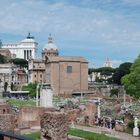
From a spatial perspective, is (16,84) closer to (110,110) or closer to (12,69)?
(12,69)

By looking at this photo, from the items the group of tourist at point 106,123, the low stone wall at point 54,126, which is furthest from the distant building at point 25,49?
the low stone wall at point 54,126

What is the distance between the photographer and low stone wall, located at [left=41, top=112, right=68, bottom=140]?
1051 centimetres

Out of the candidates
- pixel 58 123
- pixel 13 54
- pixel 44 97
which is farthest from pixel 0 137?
pixel 13 54

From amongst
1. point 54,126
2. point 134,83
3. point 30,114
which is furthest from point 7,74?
point 54,126

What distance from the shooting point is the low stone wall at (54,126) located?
34.5 feet

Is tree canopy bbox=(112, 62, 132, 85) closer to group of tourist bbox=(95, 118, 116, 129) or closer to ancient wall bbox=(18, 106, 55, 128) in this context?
group of tourist bbox=(95, 118, 116, 129)

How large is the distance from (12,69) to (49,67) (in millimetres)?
27518

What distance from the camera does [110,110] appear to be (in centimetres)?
3944

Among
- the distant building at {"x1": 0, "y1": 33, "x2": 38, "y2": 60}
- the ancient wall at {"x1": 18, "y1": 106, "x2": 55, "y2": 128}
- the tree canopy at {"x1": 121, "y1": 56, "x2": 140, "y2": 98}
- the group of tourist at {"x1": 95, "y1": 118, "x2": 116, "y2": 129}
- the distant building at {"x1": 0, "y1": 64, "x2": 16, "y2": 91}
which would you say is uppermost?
the distant building at {"x1": 0, "y1": 33, "x2": 38, "y2": 60}

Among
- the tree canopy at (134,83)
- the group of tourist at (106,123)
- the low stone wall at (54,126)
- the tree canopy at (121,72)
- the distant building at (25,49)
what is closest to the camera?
the low stone wall at (54,126)

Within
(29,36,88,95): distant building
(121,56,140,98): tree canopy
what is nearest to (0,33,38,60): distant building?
(29,36,88,95): distant building

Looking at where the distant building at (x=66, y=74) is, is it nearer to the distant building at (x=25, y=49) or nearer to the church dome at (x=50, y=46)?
the church dome at (x=50, y=46)

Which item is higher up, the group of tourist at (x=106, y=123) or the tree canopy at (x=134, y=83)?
the tree canopy at (x=134, y=83)

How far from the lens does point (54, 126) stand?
10.5 meters
